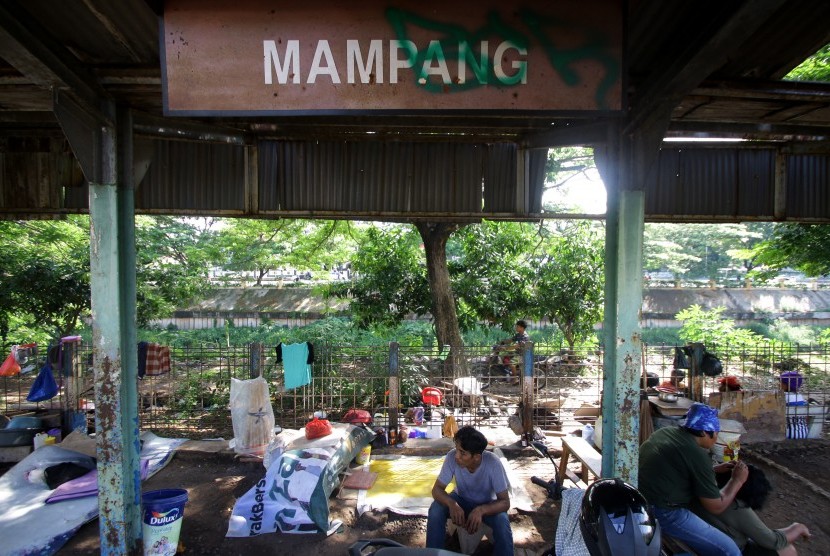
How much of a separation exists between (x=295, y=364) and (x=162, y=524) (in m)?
3.53

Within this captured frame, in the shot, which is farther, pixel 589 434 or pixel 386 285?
pixel 386 285

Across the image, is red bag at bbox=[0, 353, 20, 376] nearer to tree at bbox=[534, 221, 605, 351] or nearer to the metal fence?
the metal fence

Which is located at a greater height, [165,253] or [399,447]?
[165,253]

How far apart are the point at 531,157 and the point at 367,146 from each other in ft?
7.16

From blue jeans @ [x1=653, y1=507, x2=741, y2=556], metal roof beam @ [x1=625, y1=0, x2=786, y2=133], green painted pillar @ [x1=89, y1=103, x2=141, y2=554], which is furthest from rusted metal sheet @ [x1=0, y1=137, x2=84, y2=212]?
blue jeans @ [x1=653, y1=507, x2=741, y2=556]

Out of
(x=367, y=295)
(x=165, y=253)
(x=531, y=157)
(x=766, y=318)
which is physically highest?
(x=531, y=157)

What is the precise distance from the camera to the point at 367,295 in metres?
10.9

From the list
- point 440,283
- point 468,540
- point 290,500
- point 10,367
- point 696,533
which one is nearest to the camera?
point 696,533

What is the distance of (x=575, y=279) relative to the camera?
39.9 ft

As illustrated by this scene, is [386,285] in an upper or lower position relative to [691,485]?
upper

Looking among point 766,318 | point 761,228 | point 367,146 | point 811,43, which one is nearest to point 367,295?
point 367,146

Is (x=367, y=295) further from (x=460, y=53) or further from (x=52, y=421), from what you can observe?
(x=460, y=53)

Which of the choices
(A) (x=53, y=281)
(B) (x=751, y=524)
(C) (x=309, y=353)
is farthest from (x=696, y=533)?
(A) (x=53, y=281)

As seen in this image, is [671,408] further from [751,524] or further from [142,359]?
[142,359]
